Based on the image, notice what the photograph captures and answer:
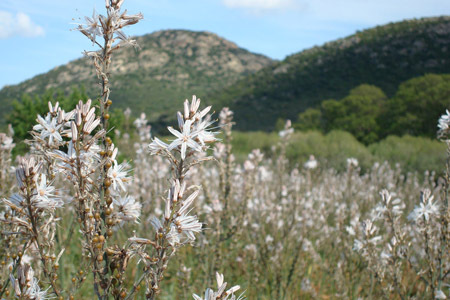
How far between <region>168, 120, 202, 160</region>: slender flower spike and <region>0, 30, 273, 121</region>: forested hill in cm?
5375

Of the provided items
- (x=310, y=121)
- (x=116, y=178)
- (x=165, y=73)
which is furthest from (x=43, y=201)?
(x=165, y=73)

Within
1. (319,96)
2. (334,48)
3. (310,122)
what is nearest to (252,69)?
Answer: (334,48)

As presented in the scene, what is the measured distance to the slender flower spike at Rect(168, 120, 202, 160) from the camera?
1292 mm

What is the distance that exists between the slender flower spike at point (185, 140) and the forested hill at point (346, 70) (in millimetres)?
45432

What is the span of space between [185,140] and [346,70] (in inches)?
2160

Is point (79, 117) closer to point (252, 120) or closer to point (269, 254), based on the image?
point (269, 254)

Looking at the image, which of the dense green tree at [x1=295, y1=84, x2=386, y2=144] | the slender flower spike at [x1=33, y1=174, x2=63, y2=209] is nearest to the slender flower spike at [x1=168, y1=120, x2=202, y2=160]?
the slender flower spike at [x1=33, y1=174, x2=63, y2=209]

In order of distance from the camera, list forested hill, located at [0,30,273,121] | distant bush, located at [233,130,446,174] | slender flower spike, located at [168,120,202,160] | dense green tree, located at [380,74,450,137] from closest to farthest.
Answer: slender flower spike, located at [168,120,202,160], distant bush, located at [233,130,446,174], dense green tree, located at [380,74,450,137], forested hill, located at [0,30,273,121]

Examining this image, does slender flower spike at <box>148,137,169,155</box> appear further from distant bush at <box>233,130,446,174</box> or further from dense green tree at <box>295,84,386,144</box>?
dense green tree at <box>295,84,386,144</box>

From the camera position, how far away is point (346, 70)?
172ft

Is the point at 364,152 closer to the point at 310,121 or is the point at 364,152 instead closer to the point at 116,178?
the point at 116,178

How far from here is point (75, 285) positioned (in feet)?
5.12

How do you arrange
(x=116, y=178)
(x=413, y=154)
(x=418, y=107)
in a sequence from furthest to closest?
(x=418, y=107)
(x=413, y=154)
(x=116, y=178)

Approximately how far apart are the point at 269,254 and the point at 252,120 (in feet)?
151
